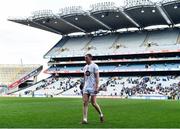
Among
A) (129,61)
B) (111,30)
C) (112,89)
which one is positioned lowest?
(112,89)

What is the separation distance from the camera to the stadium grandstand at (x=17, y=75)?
92981 millimetres

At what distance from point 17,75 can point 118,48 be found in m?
36.6

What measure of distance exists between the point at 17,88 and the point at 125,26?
92.9 ft

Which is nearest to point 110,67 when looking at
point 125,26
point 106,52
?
point 106,52

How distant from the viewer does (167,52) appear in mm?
74062

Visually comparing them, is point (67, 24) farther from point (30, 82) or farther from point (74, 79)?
point (30, 82)

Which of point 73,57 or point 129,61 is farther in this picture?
point 73,57

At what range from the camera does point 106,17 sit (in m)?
76.8

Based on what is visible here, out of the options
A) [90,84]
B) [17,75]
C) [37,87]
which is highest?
[17,75]

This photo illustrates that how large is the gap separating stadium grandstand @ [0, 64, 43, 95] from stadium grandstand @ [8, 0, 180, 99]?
266 inches

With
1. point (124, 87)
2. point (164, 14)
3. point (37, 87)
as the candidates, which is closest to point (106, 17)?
point (164, 14)

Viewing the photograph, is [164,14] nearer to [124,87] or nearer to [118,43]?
[118,43]

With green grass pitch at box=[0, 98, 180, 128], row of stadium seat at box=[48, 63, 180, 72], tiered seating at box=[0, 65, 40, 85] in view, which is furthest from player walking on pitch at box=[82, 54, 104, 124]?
tiered seating at box=[0, 65, 40, 85]

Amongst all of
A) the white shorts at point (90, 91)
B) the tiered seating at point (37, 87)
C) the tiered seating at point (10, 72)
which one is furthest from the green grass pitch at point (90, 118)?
the tiered seating at point (10, 72)
